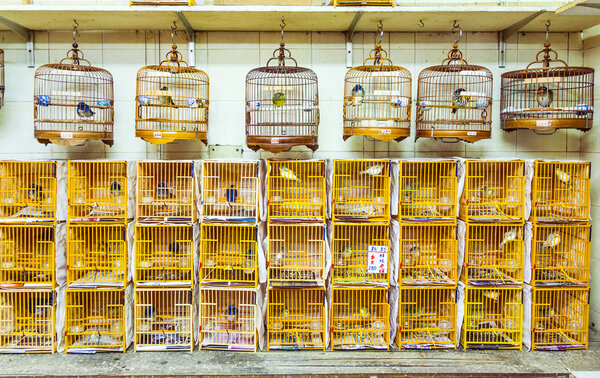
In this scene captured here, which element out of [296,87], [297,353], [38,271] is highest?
[296,87]

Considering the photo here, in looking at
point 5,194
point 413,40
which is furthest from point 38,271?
point 413,40

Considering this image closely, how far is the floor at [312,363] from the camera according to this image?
132 inches

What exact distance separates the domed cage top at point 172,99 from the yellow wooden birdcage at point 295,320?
5.64 feet

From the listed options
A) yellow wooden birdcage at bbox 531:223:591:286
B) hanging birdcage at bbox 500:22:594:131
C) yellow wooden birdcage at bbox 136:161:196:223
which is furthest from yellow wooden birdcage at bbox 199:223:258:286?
hanging birdcage at bbox 500:22:594:131

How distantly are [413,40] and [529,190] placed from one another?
1.93 meters

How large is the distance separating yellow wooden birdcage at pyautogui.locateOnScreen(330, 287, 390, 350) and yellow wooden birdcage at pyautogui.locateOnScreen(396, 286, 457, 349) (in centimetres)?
16

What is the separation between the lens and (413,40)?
4.30 metres

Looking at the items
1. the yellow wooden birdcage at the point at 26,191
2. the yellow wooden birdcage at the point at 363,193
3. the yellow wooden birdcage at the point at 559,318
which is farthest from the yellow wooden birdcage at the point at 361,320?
the yellow wooden birdcage at the point at 26,191

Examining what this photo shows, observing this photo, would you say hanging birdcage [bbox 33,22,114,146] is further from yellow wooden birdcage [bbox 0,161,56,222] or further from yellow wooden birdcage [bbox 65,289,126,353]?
yellow wooden birdcage [bbox 65,289,126,353]

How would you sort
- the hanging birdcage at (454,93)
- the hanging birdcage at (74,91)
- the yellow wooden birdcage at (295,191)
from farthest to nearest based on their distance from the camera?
the hanging birdcage at (74,91)
the hanging birdcage at (454,93)
the yellow wooden birdcage at (295,191)

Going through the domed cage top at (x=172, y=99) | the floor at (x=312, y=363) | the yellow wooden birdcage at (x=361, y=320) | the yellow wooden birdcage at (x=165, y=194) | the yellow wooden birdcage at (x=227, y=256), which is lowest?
the floor at (x=312, y=363)

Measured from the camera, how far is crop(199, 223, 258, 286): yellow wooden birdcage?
3697 millimetres

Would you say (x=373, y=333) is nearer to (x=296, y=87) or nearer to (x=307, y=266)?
(x=307, y=266)

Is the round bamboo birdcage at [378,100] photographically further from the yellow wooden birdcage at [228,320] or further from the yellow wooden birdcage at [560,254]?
the yellow wooden birdcage at [228,320]
